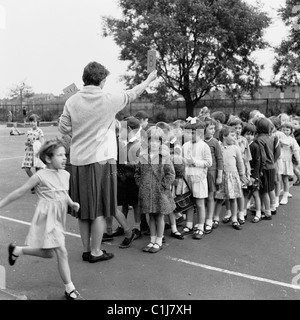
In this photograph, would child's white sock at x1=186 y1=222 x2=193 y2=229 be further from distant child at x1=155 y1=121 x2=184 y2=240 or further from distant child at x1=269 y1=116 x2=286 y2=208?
distant child at x1=269 y1=116 x2=286 y2=208

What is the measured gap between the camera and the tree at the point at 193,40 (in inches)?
926

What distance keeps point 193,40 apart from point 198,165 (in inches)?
788

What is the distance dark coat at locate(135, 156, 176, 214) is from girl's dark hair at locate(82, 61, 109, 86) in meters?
1.18

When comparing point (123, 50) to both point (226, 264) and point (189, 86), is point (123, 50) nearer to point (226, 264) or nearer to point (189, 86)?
point (189, 86)

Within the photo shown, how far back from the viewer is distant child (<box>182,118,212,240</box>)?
5.41m

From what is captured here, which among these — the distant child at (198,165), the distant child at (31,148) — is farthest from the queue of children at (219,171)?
the distant child at (31,148)

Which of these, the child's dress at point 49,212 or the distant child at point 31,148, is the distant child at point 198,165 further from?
the distant child at point 31,148

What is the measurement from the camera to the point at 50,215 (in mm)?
3564

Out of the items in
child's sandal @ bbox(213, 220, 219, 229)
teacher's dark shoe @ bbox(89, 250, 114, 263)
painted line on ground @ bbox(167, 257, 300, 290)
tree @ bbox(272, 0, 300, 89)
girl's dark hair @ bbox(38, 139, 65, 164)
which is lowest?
painted line on ground @ bbox(167, 257, 300, 290)

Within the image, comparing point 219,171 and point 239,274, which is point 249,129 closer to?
point 219,171

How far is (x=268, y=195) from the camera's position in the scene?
21.2ft

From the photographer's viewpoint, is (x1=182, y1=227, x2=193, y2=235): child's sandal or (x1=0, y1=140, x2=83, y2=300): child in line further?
(x1=182, y1=227, x2=193, y2=235): child's sandal

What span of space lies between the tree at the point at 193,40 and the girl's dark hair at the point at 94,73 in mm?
19530

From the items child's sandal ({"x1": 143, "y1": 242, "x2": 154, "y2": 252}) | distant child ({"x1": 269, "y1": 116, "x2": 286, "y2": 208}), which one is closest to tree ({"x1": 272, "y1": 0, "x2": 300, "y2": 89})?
distant child ({"x1": 269, "y1": 116, "x2": 286, "y2": 208})
